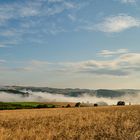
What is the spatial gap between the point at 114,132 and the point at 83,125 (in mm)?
3886

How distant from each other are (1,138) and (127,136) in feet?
14.7

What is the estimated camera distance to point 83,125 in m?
18.6

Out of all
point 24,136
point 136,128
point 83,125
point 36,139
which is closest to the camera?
point 36,139

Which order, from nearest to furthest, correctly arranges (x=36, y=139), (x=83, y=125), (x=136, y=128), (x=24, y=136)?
(x=36, y=139) → (x=24, y=136) → (x=136, y=128) → (x=83, y=125)

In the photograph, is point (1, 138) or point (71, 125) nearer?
point (1, 138)

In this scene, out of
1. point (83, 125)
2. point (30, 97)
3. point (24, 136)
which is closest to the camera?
point (24, 136)

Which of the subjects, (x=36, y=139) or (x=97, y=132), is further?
(x=97, y=132)

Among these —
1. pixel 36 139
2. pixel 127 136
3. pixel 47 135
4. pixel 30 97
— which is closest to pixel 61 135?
pixel 47 135

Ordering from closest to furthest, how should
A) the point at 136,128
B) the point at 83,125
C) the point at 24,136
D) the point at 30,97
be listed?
1. the point at 24,136
2. the point at 136,128
3. the point at 83,125
4. the point at 30,97

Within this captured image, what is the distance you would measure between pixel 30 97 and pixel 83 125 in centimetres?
17202

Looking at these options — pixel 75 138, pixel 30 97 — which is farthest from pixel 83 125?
pixel 30 97

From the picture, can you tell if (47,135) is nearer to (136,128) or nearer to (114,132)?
(114,132)

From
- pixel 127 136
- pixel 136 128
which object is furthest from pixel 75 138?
pixel 136 128

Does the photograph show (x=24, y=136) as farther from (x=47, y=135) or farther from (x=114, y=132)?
(x=114, y=132)
